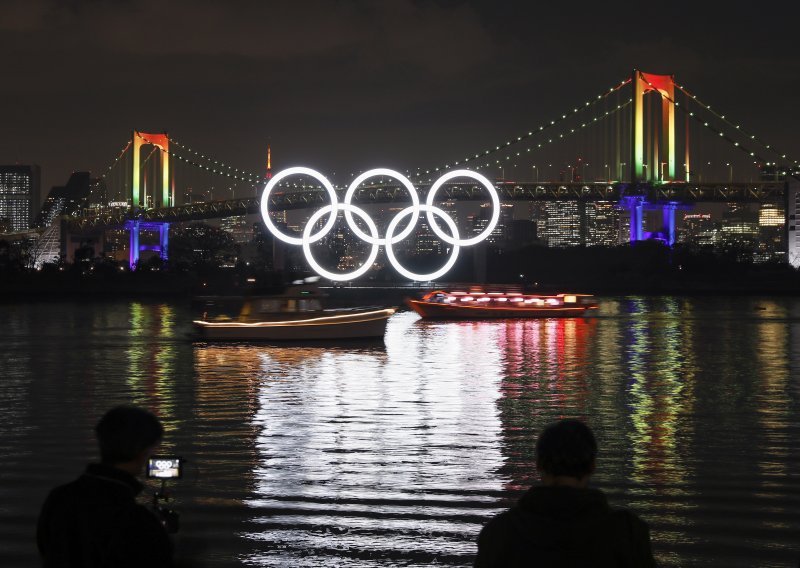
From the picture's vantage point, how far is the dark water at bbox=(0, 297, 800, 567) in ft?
26.5

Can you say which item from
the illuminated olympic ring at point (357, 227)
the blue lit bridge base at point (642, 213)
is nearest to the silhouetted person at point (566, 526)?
the illuminated olympic ring at point (357, 227)

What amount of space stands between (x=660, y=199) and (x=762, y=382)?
174 ft

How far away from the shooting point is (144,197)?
294 feet

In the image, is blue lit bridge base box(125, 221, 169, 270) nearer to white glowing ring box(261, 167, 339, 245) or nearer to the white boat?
white glowing ring box(261, 167, 339, 245)

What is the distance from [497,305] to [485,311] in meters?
1.02

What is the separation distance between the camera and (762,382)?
21.8 meters

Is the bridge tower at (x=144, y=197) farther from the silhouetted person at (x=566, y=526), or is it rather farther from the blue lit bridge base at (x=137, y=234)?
the silhouetted person at (x=566, y=526)

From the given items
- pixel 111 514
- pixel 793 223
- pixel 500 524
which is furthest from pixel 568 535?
pixel 793 223

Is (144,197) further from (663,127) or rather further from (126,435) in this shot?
(126,435)

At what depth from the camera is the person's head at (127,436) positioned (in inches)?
130

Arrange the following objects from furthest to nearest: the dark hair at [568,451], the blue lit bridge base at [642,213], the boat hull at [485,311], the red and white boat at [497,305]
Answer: the blue lit bridge base at [642,213], the red and white boat at [497,305], the boat hull at [485,311], the dark hair at [568,451]

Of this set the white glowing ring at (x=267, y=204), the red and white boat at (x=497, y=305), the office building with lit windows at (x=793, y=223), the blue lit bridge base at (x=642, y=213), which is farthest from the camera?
the office building with lit windows at (x=793, y=223)

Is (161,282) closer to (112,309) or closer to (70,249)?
(70,249)

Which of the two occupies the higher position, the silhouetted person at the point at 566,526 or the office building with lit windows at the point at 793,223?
the office building with lit windows at the point at 793,223
